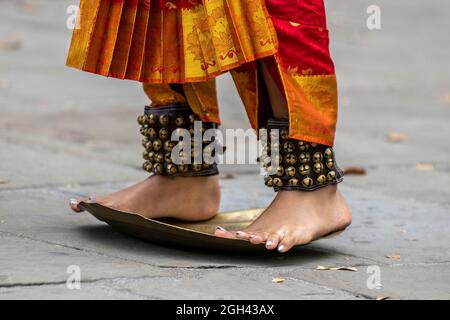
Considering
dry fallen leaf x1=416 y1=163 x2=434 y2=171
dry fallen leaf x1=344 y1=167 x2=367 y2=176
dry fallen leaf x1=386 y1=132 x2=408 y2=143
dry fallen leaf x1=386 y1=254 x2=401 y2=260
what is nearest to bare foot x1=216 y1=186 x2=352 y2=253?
dry fallen leaf x1=386 y1=254 x2=401 y2=260

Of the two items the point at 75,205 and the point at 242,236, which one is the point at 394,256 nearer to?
the point at 242,236

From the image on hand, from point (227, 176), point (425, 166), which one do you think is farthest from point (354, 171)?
point (227, 176)

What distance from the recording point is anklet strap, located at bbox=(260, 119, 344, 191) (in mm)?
2840

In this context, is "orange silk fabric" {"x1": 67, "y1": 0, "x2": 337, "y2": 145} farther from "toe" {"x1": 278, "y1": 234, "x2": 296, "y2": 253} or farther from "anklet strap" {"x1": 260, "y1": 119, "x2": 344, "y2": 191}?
"toe" {"x1": 278, "y1": 234, "x2": 296, "y2": 253}

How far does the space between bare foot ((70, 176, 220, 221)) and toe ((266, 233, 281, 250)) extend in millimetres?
394

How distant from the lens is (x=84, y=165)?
404 cm

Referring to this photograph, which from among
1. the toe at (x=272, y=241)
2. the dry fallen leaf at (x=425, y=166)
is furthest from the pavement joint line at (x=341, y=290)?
the dry fallen leaf at (x=425, y=166)

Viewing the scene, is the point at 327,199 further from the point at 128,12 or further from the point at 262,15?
the point at 128,12

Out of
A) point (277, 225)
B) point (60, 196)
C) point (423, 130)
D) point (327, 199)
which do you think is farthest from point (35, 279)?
point (423, 130)

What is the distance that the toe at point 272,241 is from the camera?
2.71 metres

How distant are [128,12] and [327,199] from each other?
0.72 metres

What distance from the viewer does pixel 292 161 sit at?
284 cm
